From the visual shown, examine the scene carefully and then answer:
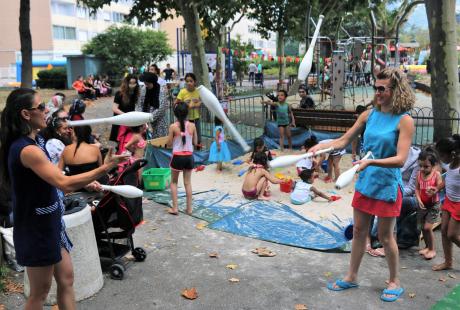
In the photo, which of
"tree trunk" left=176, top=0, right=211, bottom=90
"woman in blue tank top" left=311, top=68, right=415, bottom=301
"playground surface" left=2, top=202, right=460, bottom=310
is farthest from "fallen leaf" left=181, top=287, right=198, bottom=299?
"tree trunk" left=176, top=0, right=211, bottom=90

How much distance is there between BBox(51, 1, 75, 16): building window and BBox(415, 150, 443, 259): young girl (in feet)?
154

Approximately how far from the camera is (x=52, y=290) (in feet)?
13.3

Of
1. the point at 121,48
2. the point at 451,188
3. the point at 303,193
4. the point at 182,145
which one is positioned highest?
the point at 121,48

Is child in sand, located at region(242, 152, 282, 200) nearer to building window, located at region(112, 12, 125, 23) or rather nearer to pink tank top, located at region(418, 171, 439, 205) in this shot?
pink tank top, located at region(418, 171, 439, 205)

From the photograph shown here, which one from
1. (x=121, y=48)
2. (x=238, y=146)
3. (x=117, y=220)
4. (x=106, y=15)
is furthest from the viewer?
(x=106, y=15)

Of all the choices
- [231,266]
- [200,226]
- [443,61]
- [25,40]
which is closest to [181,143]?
[200,226]

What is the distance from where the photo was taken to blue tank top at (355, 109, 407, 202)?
3.66 metres

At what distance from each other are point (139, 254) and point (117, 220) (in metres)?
0.55

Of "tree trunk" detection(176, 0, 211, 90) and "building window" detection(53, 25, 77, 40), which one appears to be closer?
"tree trunk" detection(176, 0, 211, 90)

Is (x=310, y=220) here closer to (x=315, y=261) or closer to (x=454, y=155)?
(x=315, y=261)

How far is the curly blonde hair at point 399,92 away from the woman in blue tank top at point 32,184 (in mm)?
2142

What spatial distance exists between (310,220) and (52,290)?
130 inches

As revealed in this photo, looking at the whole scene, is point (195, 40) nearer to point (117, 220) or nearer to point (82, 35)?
point (117, 220)

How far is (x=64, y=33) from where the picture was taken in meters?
47.1
